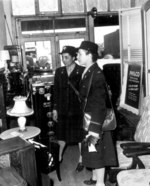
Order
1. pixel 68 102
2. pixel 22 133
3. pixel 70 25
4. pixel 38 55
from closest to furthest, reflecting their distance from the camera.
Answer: pixel 22 133 → pixel 68 102 → pixel 38 55 → pixel 70 25

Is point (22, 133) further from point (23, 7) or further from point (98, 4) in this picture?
point (98, 4)

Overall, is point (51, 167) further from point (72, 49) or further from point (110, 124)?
point (72, 49)

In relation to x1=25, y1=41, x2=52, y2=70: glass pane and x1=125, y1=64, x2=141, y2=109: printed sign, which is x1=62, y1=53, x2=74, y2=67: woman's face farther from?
x1=25, y1=41, x2=52, y2=70: glass pane

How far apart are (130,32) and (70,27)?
3.21 meters

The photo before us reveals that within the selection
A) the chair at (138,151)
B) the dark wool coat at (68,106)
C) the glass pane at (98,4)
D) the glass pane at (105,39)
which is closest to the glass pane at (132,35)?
the dark wool coat at (68,106)

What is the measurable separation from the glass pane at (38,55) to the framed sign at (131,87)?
307 cm

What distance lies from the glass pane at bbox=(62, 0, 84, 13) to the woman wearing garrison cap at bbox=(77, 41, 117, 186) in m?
4.64

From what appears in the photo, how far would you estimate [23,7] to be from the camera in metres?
6.89

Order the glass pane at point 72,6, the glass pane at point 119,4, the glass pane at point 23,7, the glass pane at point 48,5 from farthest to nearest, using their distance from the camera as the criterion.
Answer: the glass pane at point 119,4
the glass pane at point 72,6
the glass pane at point 48,5
the glass pane at point 23,7

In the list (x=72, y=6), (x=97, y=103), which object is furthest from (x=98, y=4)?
(x=97, y=103)

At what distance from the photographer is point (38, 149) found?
130 inches

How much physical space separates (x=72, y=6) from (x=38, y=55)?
61.1 inches

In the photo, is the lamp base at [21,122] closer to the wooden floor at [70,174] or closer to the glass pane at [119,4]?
the wooden floor at [70,174]

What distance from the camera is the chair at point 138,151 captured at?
257cm
